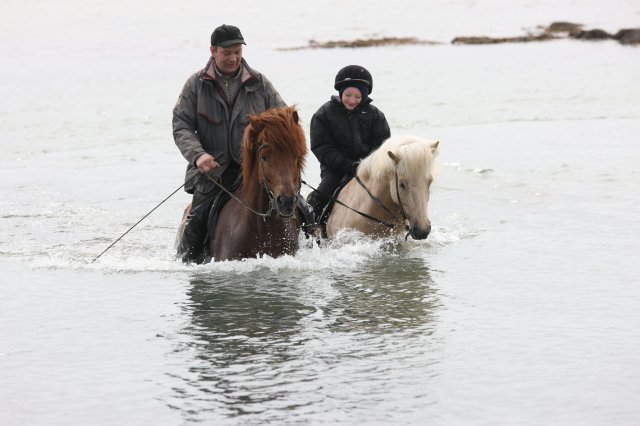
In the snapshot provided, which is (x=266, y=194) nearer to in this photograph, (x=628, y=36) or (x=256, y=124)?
(x=256, y=124)

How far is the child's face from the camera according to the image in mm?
10516

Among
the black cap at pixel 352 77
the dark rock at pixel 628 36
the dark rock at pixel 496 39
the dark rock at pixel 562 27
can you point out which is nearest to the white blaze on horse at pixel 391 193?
the black cap at pixel 352 77

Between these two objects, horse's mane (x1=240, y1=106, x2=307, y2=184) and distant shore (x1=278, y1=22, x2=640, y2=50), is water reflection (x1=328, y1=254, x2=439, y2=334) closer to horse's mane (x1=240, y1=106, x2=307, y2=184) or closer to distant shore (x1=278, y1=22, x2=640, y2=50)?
horse's mane (x1=240, y1=106, x2=307, y2=184)

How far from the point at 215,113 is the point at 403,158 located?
5.67 ft

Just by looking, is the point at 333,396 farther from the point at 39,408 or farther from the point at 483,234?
the point at 483,234

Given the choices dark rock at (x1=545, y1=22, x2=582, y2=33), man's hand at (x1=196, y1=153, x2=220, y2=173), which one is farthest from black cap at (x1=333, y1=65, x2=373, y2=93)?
dark rock at (x1=545, y1=22, x2=582, y2=33)

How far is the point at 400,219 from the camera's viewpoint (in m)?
10.2

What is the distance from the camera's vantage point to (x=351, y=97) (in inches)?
415

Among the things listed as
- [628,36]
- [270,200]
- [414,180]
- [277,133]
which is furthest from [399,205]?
[628,36]

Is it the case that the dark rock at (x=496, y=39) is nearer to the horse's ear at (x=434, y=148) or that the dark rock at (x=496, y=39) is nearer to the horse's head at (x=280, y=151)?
the horse's ear at (x=434, y=148)

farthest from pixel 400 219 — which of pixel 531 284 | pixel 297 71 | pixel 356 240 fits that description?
pixel 297 71

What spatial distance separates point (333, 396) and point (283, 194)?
2.22 m

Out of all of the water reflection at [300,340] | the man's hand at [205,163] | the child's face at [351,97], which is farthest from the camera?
the child's face at [351,97]

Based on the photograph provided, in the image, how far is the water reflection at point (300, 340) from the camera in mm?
6711
